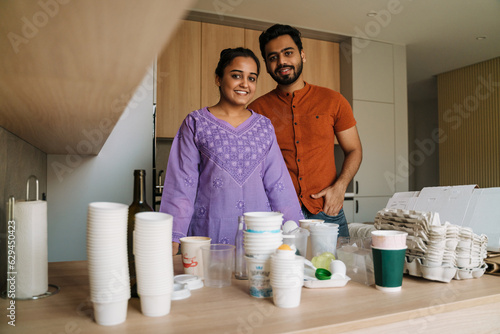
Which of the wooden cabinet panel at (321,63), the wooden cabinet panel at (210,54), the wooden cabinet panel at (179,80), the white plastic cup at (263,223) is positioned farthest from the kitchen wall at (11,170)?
the wooden cabinet panel at (321,63)

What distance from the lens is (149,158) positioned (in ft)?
6.76

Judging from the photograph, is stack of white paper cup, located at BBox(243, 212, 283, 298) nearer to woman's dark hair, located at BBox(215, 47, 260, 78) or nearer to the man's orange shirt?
woman's dark hair, located at BBox(215, 47, 260, 78)

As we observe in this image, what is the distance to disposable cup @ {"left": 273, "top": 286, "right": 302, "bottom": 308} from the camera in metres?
0.71

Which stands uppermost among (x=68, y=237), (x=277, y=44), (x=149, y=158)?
(x=277, y=44)

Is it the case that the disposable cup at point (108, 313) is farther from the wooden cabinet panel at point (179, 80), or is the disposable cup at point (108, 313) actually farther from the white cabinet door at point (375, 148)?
the white cabinet door at point (375, 148)

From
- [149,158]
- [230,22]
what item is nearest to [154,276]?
[149,158]

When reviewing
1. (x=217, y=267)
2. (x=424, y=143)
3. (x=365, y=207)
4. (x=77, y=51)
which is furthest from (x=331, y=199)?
(x=424, y=143)

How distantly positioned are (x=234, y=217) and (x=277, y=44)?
3.16 ft

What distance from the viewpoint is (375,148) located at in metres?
4.27

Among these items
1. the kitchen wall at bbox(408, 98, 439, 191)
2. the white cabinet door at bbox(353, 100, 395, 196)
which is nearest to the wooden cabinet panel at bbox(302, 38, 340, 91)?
the white cabinet door at bbox(353, 100, 395, 196)

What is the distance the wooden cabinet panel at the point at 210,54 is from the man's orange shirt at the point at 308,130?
1637 millimetres

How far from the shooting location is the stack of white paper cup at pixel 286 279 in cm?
71

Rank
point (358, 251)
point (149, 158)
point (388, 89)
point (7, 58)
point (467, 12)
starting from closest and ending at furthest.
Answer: point (7, 58)
point (358, 251)
point (149, 158)
point (467, 12)
point (388, 89)

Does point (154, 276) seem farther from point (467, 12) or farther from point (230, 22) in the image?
point (467, 12)
